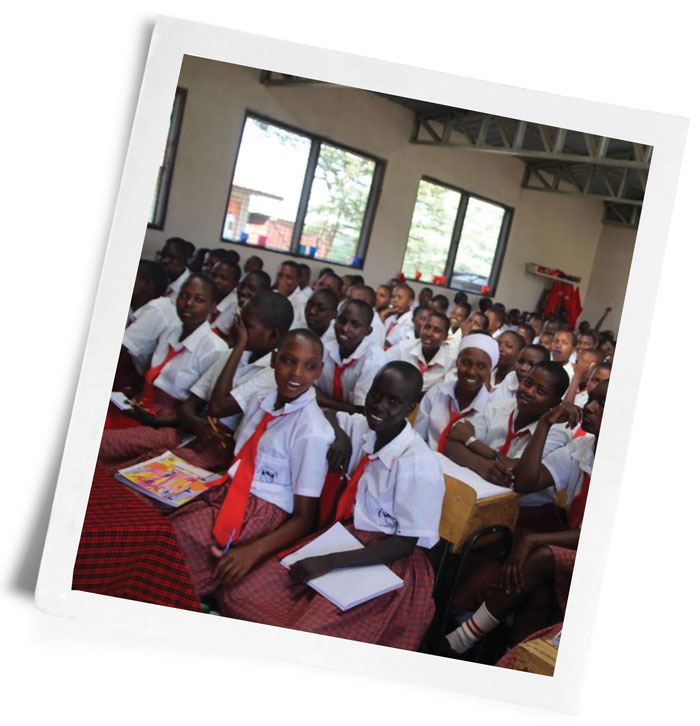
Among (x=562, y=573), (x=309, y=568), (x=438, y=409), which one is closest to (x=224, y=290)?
(x=438, y=409)

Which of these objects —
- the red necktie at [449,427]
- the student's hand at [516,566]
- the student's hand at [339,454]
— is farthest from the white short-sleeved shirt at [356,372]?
the student's hand at [516,566]

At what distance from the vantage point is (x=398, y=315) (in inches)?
79.4

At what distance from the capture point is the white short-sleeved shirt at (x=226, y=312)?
1942mm

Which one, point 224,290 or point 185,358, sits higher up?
point 224,290

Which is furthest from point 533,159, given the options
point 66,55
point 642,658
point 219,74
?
point 642,658

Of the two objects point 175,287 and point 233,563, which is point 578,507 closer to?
point 233,563

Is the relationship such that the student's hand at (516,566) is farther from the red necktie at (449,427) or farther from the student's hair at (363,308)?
the student's hair at (363,308)

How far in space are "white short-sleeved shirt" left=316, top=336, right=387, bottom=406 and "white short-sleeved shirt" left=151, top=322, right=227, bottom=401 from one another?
33 cm

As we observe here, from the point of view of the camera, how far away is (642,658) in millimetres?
1555

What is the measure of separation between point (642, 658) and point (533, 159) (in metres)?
1.35

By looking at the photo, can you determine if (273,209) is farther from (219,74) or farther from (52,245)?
(52,245)

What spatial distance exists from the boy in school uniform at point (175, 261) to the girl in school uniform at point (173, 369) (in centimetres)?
6

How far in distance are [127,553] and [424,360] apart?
0.96 meters

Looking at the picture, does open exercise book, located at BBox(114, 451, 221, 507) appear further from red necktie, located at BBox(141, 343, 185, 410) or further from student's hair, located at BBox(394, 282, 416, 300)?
student's hair, located at BBox(394, 282, 416, 300)
